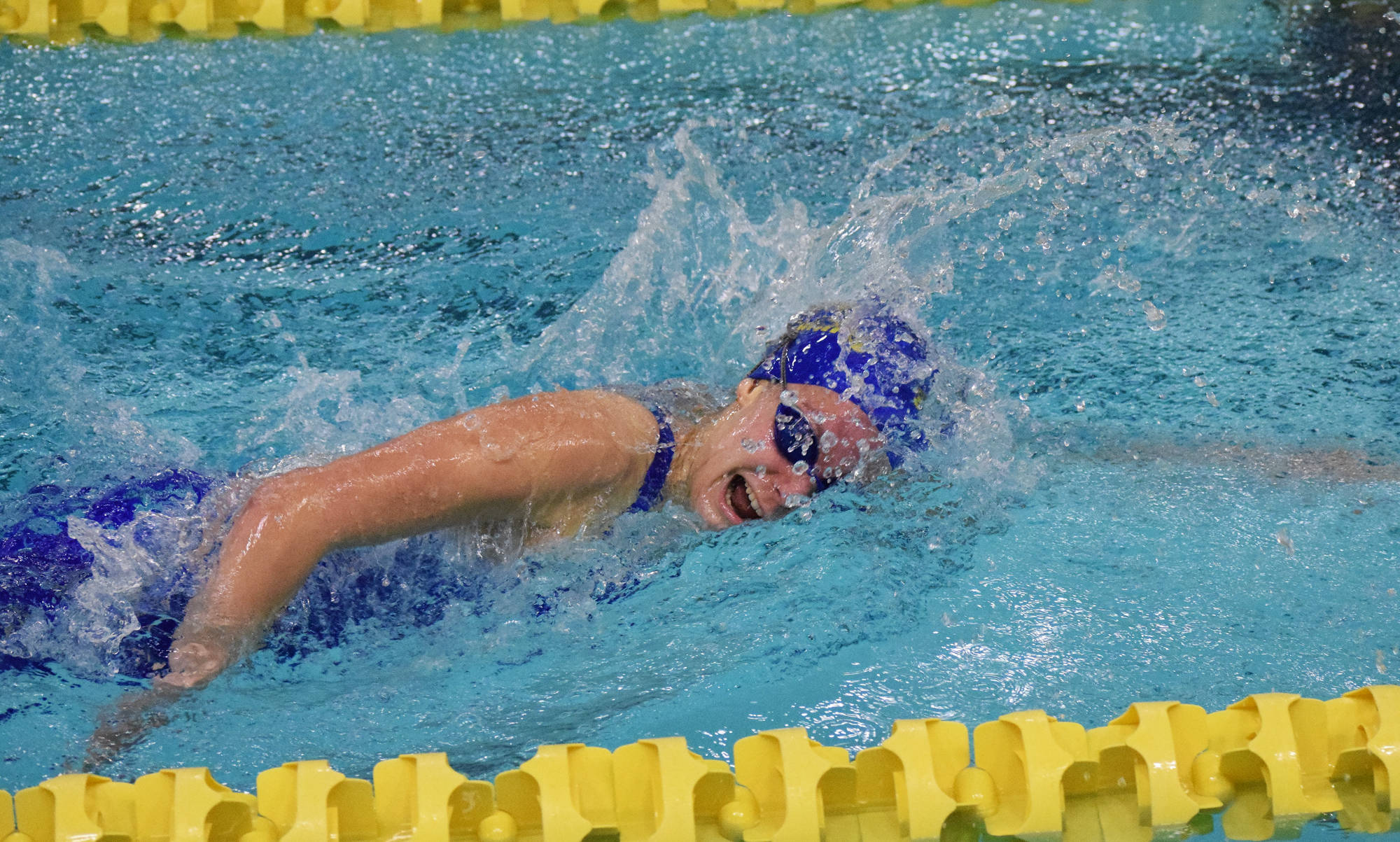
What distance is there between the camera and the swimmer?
175 centimetres

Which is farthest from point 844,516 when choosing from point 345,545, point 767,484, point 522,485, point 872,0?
point 872,0

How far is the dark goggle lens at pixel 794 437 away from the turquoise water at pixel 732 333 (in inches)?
9.3

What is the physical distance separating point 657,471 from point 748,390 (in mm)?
243

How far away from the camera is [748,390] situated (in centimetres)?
219

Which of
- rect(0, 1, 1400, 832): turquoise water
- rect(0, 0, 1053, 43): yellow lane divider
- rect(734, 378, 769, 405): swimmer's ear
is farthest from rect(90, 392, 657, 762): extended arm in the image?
rect(0, 0, 1053, 43): yellow lane divider

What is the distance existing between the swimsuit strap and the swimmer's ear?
0.16 meters

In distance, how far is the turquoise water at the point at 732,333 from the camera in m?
1.97

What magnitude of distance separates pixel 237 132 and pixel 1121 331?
267cm

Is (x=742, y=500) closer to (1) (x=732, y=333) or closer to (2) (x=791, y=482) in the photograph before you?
(2) (x=791, y=482)

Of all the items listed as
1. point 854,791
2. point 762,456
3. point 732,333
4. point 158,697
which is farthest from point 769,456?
point 158,697

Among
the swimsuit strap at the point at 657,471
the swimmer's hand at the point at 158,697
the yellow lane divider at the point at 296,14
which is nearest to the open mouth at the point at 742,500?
the swimsuit strap at the point at 657,471

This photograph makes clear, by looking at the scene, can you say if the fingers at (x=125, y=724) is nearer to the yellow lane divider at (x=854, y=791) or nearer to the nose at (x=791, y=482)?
the yellow lane divider at (x=854, y=791)

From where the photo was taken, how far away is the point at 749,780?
1630mm

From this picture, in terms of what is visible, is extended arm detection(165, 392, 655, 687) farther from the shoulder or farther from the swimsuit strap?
the swimsuit strap
